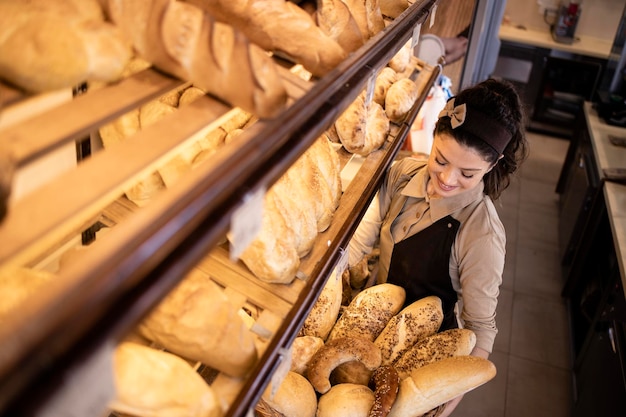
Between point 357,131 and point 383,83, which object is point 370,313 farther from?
point 383,83

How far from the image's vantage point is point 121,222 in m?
0.64

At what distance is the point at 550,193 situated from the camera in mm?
5316

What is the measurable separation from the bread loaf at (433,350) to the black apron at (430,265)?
352 millimetres

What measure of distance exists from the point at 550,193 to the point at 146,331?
17.0 ft

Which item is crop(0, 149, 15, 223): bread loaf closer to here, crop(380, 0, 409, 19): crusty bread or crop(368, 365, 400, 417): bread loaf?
crop(368, 365, 400, 417): bread loaf

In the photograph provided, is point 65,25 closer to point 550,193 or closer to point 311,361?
point 311,361

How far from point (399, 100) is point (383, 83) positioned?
214 millimetres

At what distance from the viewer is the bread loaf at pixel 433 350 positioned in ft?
5.34

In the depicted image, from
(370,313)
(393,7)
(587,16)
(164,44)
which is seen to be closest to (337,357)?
(370,313)

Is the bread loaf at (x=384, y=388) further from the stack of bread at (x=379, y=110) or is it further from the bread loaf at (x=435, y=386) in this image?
the stack of bread at (x=379, y=110)

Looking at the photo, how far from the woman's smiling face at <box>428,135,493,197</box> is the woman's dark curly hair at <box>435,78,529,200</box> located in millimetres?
23

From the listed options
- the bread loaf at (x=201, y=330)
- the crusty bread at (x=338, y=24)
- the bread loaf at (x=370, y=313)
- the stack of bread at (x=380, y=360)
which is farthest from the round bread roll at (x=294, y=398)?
the crusty bread at (x=338, y=24)

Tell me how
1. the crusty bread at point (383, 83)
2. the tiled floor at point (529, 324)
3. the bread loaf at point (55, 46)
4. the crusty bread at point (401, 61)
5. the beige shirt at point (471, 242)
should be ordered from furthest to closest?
1. the tiled floor at point (529, 324)
2. the crusty bread at point (401, 61)
3. the crusty bread at point (383, 83)
4. the beige shirt at point (471, 242)
5. the bread loaf at point (55, 46)

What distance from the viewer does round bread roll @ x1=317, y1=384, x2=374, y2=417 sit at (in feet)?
4.65
